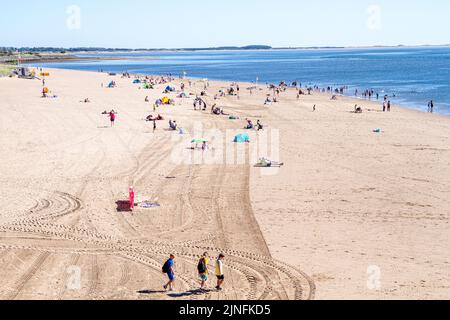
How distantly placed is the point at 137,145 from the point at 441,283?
18.7 metres

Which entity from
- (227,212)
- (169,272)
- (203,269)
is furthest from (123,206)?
(203,269)

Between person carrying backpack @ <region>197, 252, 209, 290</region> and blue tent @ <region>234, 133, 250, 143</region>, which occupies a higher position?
blue tent @ <region>234, 133, 250, 143</region>

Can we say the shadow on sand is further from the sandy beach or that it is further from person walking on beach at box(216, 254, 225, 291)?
person walking on beach at box(216, 254, 225, 291)

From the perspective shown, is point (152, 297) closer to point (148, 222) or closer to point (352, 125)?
point (148, 222)

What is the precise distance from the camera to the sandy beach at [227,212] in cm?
1241

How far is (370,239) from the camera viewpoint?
14992 mm

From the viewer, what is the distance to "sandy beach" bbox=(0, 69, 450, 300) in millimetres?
12414

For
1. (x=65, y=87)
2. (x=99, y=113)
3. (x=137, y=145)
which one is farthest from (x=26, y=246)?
(x=65, y=87)

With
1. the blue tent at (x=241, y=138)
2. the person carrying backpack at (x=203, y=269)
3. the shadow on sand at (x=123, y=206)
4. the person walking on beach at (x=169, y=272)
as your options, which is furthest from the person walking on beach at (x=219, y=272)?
the blue tent at (x=241, y=138)

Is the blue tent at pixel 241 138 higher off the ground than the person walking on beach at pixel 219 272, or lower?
higher

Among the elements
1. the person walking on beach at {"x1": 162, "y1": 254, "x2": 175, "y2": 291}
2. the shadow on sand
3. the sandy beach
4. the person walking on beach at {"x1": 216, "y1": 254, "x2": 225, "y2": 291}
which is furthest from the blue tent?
the person walking on beach at {"x1": 162, "y1": 254, "x2": 175, "y2": 291}

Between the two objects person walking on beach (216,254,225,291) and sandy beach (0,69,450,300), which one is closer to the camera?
person walking on beach (216,254,225,291)

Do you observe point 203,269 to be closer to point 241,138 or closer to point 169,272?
point 169,272

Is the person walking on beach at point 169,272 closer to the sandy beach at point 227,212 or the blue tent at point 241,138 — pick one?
the sandy beach at point 227,212
